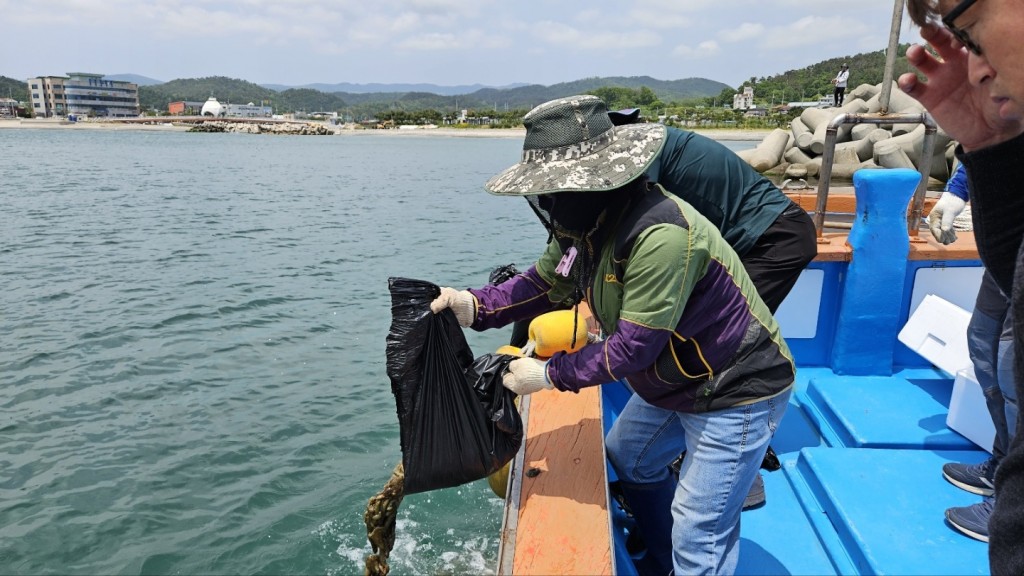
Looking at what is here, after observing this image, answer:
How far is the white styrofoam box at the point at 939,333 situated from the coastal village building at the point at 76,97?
172 meters

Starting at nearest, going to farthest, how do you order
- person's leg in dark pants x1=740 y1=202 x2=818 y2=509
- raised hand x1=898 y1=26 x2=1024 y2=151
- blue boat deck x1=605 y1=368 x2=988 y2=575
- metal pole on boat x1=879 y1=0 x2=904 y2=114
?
raised hand x1=898 y1=26 x2=1024 y2=151 < blue boat deck x1=605 y1=368 x2=988 y2=575 < person's leg in dark pants x1=740 y1=202 x2=818 y2=509 < metal pole on boat x1=879 y1=0 x2=904 y2=114

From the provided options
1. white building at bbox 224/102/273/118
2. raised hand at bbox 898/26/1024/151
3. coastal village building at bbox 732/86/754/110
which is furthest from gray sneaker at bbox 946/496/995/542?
white building at bbox 224/102/273/118

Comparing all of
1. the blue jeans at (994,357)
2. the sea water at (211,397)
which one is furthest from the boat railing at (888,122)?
the sea water at (211,397)

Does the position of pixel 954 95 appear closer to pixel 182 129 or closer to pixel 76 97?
pixel 182 129

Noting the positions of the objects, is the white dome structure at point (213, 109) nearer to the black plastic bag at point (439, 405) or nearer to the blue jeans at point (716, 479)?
the black plastic bag at point (439, 405)

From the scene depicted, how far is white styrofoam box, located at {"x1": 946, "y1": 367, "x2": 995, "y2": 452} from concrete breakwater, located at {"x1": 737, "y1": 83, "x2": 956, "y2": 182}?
1508 cm

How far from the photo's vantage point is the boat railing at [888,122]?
13.0ft

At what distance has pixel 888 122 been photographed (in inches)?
156

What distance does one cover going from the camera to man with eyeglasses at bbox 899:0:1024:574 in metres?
0.81

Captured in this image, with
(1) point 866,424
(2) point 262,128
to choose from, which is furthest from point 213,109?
(1) point 866,424

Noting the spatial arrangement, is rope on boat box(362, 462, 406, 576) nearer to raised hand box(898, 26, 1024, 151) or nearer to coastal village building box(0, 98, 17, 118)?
raised hand box(898, 26, 1024, 151)

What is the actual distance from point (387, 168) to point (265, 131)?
261 ft

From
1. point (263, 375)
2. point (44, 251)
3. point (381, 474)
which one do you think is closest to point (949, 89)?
point (381, 474)

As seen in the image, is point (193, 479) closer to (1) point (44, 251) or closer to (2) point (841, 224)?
(2) point (841, 224)
